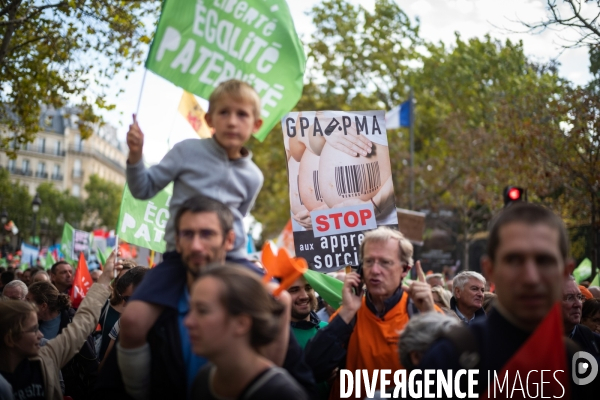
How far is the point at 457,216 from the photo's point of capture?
3009 cm

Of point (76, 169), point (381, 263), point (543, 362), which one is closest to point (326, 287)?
point (381, 263)

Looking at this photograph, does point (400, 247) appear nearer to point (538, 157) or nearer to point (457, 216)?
point (538, 157)

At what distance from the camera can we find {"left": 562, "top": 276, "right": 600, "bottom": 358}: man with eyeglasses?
17.9 feet

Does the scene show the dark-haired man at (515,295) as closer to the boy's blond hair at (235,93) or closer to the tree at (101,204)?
the boy's blond hair at (235,93)

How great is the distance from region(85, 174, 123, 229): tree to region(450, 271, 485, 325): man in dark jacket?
8266 cm

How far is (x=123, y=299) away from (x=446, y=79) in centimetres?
2405

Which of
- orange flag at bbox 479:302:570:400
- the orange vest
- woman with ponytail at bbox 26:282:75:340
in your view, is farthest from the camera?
woman with ponytail at bbox 26:282:75:340

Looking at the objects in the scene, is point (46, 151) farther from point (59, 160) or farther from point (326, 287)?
point (326, 287)

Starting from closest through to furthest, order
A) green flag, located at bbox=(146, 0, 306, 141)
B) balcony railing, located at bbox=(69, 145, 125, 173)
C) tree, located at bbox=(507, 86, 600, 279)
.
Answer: green flag, located at bbox=(146, 0, 306, 141)
tree, located at bbox=(507, 86, 600, 279)
balcony railing, located at bbox=(69, 145, 125, 173)

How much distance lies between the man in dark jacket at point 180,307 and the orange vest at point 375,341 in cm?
54

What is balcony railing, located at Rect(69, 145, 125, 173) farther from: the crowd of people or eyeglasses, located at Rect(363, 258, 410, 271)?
eyeglasses, located at Rect(363, 258, 410, 271)

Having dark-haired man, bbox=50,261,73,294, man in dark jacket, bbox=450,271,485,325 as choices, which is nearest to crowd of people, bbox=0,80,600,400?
man in dark jacket, bbox=450,271,485,325

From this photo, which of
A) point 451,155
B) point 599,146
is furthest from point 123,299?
point 451,155

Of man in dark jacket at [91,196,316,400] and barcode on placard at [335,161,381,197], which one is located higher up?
barcode on placard at [335,161,381,197]
